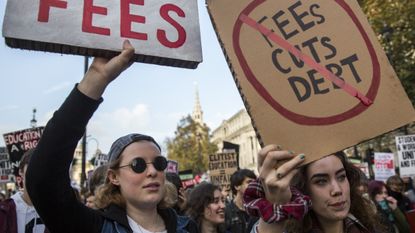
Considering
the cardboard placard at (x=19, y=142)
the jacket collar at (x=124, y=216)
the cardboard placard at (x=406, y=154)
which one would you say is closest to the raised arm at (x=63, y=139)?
the jacket collar at (x=124, y=216)

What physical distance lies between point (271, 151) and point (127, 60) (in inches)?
27.8

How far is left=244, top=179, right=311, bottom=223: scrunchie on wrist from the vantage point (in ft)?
5.44

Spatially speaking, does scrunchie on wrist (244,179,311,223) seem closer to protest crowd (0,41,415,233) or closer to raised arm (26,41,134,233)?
protest crowd (0,41,415,233)

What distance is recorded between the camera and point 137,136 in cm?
246

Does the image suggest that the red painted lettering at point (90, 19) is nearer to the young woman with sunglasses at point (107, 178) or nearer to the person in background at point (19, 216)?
the young woman with sunglasses at point (107, 178)

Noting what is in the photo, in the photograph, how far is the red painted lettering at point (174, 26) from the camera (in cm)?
194

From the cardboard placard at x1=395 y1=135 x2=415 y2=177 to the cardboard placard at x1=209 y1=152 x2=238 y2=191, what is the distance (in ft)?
12.8

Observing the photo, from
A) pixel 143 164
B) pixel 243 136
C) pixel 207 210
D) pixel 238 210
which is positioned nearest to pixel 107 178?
pixel 143 164

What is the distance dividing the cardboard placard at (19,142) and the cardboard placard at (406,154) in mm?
8084

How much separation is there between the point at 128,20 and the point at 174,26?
8.5 inches

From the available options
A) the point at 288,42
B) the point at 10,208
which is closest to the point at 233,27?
the point at 288,42

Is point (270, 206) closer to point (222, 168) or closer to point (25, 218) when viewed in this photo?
point (25, 218)

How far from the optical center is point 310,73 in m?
1.76

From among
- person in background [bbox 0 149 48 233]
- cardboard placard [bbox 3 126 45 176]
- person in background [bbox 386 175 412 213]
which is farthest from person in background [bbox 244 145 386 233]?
cardboard placard [bbox 3 126 45 176]
